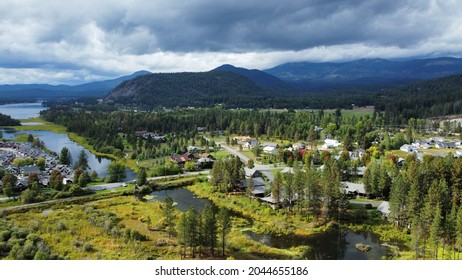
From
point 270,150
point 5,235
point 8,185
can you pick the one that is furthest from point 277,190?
point 270,150

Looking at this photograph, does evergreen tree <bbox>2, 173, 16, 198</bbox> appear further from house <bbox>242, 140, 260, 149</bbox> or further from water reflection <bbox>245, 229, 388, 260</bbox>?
house <bbox>242, 140, 260, 149</bbox>

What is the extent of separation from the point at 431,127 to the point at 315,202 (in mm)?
55877

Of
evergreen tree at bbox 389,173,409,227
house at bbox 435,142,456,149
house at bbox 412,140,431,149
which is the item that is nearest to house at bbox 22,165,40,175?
evergreen tree at bbox 389,173,409,227

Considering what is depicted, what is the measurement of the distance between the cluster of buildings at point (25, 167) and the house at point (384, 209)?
26169mm

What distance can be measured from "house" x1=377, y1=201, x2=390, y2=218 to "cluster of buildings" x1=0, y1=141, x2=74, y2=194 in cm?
2617

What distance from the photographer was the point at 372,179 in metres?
27.6

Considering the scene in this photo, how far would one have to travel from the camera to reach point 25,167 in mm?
36250

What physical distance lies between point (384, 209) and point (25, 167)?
109 feet

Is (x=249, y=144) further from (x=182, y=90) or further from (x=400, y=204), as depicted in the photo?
(x=182, y=90)

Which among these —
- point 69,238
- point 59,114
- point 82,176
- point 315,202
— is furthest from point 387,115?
point 59,114

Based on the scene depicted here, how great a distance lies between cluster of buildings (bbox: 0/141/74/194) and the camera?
32.6m

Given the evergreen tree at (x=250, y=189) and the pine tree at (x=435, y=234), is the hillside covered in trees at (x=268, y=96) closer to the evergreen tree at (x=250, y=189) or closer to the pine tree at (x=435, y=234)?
the evergreen tree at (x=250, y=189)

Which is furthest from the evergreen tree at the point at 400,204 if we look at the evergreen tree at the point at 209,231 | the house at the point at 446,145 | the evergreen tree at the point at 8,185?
the house at the point at 446,145

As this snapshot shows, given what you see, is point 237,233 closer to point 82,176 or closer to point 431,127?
point 82,176
